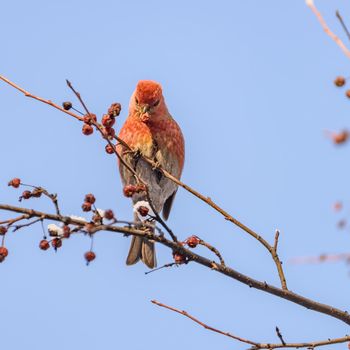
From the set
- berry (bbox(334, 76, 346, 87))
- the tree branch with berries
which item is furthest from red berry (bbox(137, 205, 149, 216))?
berry (bbox(334, 76, 346, 87))

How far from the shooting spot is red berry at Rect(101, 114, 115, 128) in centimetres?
367

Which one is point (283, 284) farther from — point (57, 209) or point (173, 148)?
point (173, 148)

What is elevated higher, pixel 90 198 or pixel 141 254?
pixel 141 254

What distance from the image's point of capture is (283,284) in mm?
3383

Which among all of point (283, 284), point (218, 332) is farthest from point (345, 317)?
point (218, 332)

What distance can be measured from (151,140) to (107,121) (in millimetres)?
2653

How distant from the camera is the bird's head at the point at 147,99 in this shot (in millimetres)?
6355

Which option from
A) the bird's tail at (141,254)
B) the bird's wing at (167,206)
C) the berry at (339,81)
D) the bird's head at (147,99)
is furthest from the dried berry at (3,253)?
the bird's wing at (167,206)


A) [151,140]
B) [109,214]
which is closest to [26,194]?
[109,214]

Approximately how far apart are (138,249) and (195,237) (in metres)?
2.66

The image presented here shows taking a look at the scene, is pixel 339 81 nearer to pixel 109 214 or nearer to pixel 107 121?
pixel 109 214

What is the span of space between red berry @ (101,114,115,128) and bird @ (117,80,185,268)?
94.2 inches

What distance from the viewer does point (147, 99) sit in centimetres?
636

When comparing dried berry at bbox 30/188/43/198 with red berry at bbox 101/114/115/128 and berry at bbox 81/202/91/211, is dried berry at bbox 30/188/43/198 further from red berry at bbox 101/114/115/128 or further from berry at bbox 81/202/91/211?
red berry at bbox 101/114/115/128
